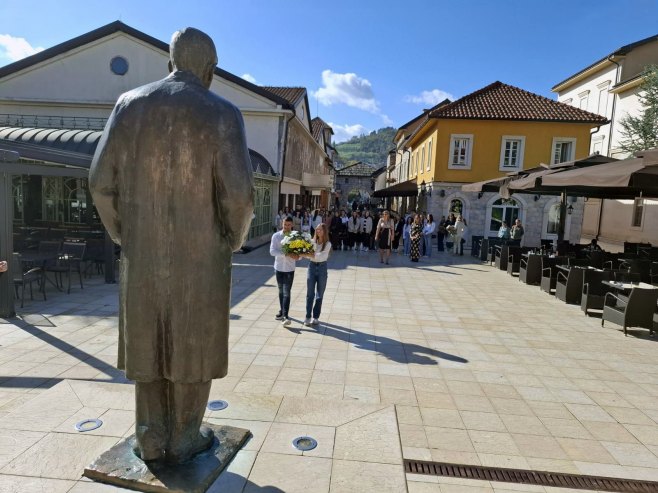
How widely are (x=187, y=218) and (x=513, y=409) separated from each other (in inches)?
155

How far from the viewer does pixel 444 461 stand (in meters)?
3.56

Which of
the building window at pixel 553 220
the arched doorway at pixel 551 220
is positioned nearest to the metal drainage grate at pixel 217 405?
the arched doorway at pixel 551 220

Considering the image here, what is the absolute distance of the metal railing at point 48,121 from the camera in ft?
72.7

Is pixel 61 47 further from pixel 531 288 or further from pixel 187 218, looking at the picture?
pixel 187 218

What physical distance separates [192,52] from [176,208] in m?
0.84

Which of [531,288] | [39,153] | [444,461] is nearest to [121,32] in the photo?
[39,153]

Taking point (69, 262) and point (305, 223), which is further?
point (305, 223)

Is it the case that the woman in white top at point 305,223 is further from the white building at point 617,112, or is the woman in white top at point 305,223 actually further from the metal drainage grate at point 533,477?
the white building at point 617,112

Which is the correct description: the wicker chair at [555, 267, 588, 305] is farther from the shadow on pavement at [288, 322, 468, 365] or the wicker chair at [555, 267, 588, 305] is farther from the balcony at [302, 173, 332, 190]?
the balcony at [302, 173, 332, 190]

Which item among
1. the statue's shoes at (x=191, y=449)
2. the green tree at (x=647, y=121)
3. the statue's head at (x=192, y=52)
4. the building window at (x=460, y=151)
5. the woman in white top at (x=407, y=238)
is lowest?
the statue's shoes at (x=191, y=449)

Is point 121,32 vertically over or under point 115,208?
over

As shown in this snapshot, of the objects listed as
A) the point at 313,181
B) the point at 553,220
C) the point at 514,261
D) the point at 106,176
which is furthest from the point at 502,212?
the point at 106,176

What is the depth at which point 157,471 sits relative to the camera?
2438mm

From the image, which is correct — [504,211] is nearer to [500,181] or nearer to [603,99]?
[500,181]
